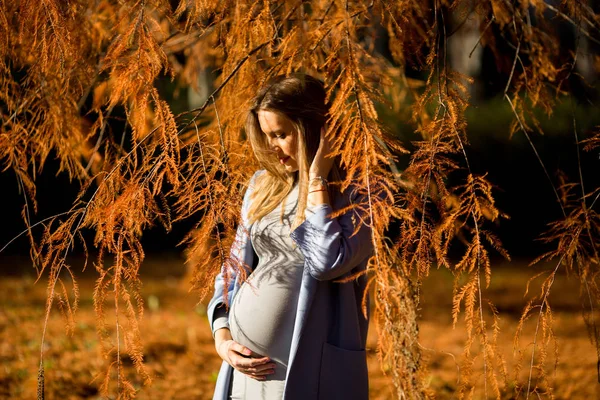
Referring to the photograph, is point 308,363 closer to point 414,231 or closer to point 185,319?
point 414,231

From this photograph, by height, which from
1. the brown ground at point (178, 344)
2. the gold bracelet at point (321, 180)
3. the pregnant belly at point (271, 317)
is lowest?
the brown ground at point (178, 344)

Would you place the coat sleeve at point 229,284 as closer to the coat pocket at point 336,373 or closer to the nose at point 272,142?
the nose at point 272,142

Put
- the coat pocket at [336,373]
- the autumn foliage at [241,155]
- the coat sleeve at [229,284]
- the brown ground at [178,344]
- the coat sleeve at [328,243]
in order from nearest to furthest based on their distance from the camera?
the autumn foliage at [241,155]
the coat sleeve at [328,243]
the coat pocket at [336,373]
the coat sleeve at [229,284]
the brown ground at [178,344]

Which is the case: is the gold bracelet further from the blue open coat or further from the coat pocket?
the coat pocket

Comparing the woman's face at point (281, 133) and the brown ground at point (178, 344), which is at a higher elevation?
the woman's face at point (281, 133)

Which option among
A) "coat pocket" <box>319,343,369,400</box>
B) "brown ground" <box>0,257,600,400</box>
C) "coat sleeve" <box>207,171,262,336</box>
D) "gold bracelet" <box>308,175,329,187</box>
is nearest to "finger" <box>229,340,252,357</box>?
"coat sleeve" <box>207,171,262,336</box>

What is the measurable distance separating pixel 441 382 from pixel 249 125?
3.32 m

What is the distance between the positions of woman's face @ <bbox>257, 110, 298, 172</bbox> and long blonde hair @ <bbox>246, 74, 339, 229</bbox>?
0.01 meters

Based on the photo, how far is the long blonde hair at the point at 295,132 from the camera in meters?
1.91

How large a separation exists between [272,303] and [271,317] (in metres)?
0.04

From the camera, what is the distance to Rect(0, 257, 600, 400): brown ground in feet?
15.3

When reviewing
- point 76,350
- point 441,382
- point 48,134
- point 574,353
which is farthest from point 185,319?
point 48,134

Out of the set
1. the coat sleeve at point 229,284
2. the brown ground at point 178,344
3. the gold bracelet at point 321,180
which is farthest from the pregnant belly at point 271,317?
the brown ground at point 178,344

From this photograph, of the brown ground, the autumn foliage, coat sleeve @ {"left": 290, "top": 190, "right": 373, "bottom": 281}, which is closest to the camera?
the autumn foliage
